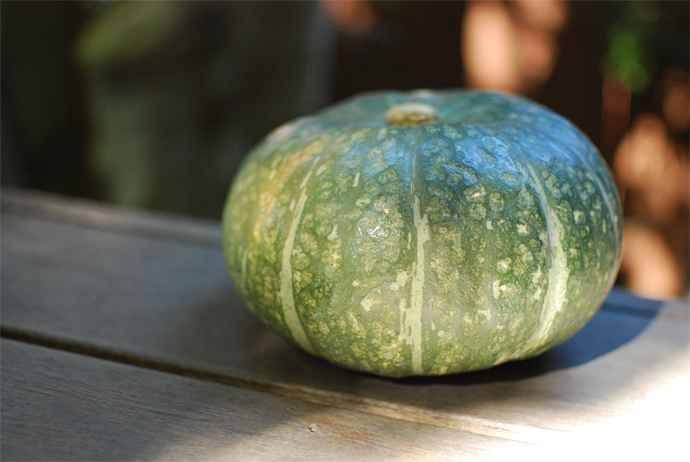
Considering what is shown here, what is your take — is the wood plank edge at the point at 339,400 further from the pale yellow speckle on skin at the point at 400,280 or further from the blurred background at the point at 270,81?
the blurred background at the point at 270,81

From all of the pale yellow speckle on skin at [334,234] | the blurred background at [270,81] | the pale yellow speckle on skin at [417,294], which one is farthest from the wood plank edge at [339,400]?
the blurred background at [270,81]

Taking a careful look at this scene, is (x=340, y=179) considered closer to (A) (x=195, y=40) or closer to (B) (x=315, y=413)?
(B) (x=315, y=413)

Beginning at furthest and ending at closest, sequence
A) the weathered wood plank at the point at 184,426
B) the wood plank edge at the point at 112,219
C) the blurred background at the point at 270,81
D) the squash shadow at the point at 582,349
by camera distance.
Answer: the blurred background at the point at 270,81, the wood plank edge at the point at 112,219, the squash shadow at the point at 582,349, the weathered wood plank at the point at 184,426

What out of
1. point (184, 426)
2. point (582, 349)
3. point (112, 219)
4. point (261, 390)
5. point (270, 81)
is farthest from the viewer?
point (270, 81)

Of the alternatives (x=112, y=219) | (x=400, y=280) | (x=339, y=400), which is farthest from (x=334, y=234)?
(x=112, y=219)

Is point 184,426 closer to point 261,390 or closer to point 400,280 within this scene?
point 261,390

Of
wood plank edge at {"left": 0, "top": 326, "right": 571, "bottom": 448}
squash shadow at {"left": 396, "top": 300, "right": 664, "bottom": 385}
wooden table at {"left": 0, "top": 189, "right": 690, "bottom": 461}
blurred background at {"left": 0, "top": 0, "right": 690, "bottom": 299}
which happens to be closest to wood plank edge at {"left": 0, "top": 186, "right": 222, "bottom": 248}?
wooden table at {"left": 0, "top": 189, "right": 690, "bottom": 461}

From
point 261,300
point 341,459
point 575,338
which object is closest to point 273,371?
point 261,300
